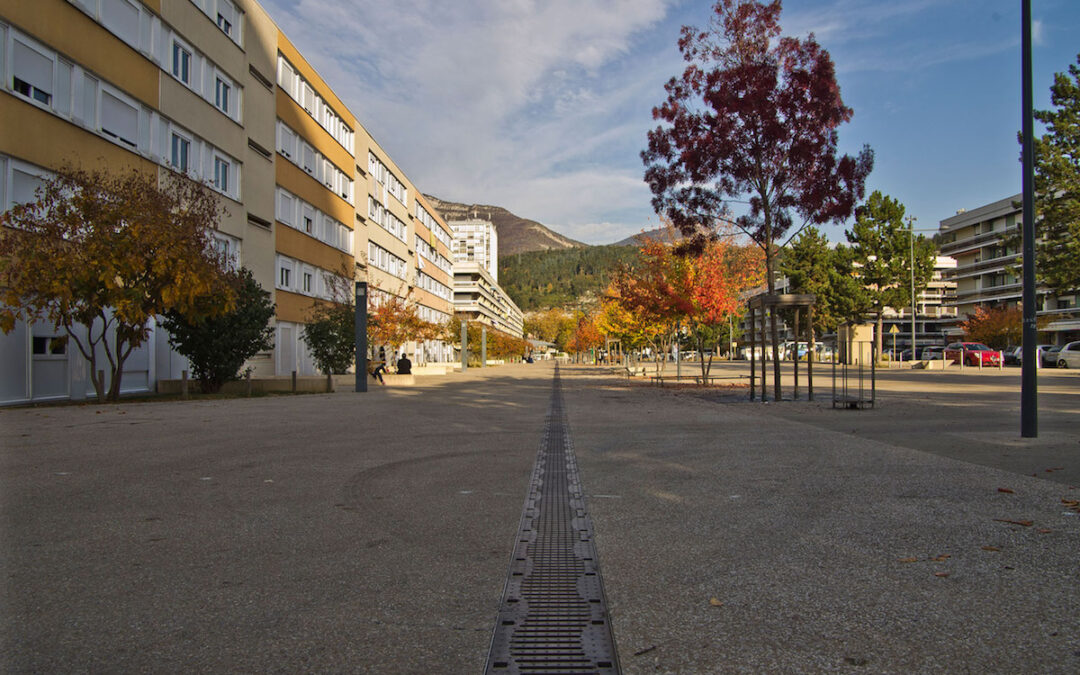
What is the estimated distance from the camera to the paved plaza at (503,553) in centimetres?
313

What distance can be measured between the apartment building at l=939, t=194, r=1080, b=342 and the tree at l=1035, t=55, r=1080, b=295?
57.4 meters

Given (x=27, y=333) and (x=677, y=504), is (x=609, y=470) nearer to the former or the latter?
(x=677, y=504)

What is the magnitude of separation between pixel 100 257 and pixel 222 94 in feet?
55.0

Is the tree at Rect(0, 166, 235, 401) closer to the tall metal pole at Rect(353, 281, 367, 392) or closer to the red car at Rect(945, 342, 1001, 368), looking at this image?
the tall metal pole at Rect(353, 281, 367, 392)

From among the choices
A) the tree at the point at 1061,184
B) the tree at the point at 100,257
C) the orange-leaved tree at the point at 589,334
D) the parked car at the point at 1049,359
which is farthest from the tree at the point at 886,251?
the tree at the point at 100,257

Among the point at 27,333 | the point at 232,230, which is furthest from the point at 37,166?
the point at 232,230

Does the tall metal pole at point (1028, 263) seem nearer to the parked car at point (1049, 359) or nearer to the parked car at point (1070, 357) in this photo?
the parked car at point (1070, 357)

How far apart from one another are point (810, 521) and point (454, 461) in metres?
4.47

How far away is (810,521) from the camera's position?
5.44 m

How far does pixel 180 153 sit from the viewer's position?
27734mm

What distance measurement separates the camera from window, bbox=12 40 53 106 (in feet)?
62.0

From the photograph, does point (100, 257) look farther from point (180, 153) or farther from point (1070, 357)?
point (1070, 357)

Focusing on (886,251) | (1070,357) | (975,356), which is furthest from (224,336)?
(886,251)

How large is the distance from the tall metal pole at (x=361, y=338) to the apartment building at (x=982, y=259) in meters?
85.0
